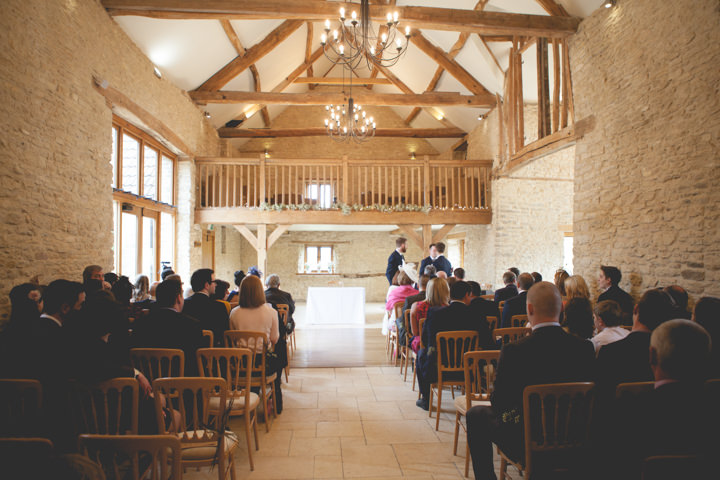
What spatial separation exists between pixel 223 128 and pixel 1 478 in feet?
39.3

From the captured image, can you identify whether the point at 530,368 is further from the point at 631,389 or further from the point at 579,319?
the point at 579,319

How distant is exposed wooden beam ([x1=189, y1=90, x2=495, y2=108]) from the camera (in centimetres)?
923

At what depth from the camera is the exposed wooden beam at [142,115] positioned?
5516mm

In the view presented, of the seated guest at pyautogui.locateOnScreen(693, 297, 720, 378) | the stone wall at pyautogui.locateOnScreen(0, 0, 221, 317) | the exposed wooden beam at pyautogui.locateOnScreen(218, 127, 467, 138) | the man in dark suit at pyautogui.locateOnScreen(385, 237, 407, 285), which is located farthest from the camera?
the exposed wooden beam at pyautogui.locateOnScreen(218, 127, 467, 138)

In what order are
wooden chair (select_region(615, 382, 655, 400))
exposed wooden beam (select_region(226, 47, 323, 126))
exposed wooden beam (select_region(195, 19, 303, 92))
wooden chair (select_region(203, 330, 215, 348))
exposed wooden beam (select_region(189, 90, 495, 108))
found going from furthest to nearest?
exposed wooden beam (select_region(226, 47, 323, 126))
exposed wooden beam (select_region(189, 90, 495, 108))
exposed wooden beam (select_region(195, 19, 303, 92))
wooden chair (select_region(203, 330, 215, 348))
wooden chair (select_region(615, 382, 655, 400))

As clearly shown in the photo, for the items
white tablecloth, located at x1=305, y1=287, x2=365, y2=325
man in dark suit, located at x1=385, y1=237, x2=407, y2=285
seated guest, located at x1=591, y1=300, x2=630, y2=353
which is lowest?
white tablecloth, located at x1=305, y1=287, x2=365, y2=325

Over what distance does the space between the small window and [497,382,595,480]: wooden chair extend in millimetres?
12240

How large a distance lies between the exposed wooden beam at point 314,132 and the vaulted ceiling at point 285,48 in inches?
11.3

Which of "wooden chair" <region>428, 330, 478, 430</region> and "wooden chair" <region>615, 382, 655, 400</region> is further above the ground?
"wooden chair" <region>615, 382, 655, 400</region>

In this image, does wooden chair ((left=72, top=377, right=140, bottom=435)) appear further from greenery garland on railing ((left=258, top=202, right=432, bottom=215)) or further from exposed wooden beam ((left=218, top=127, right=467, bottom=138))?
exposed wooden beam ((left=218, top=127, right=467, bottom=138))

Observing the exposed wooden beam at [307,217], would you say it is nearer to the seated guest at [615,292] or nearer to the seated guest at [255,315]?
the seated guest at [615,292]

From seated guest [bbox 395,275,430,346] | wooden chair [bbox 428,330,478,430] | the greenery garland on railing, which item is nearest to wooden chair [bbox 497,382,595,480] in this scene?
wooden chair [bbox 428,330,478,430]

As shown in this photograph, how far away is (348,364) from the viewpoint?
17.8 feet

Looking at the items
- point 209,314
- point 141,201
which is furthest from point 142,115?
point 209,314
